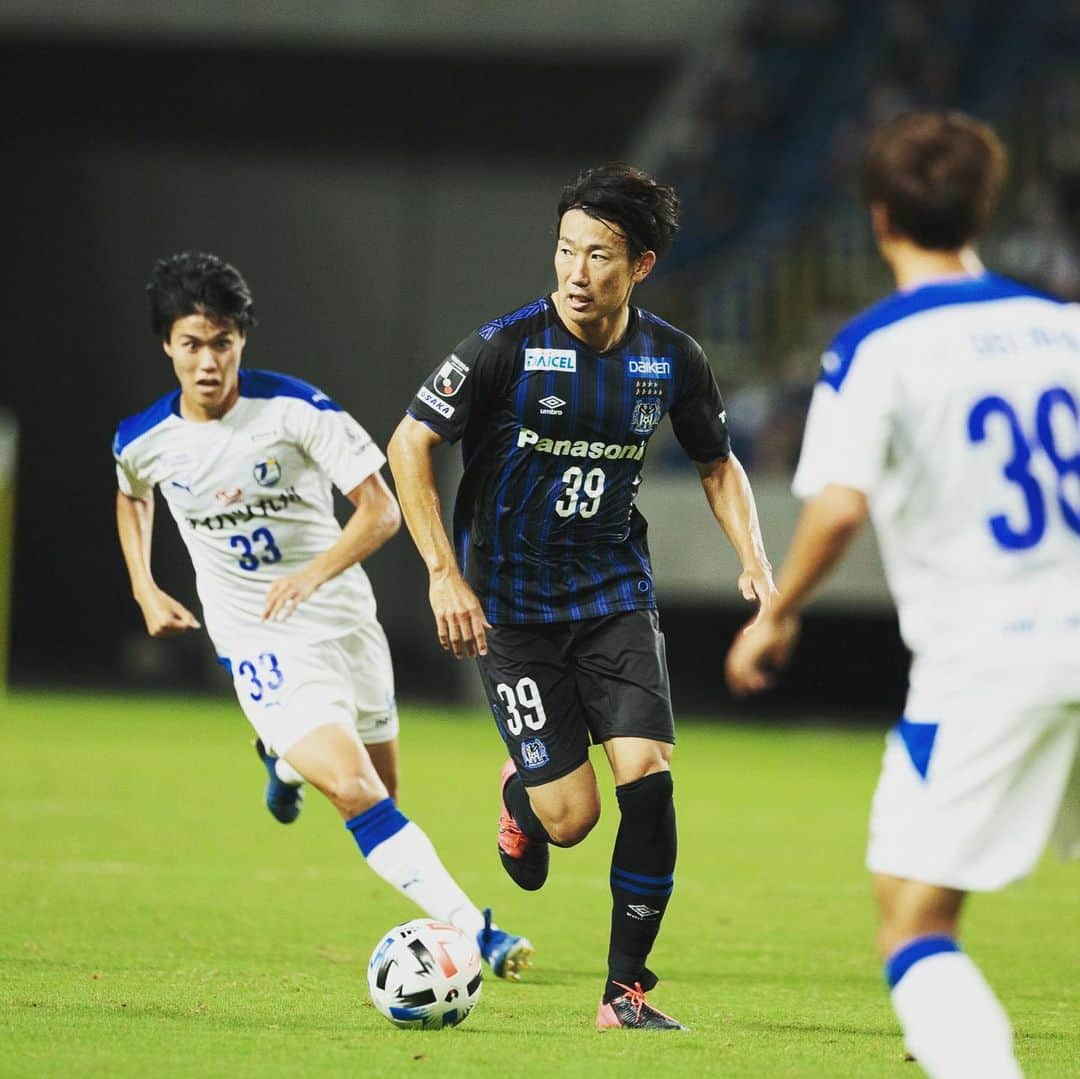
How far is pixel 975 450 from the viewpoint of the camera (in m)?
3.80

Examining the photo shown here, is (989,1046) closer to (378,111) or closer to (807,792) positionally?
(807,792)

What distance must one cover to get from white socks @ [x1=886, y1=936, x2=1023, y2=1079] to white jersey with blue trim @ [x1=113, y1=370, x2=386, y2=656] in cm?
323

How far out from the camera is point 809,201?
71.7 feet

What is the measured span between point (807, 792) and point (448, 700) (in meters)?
9.06

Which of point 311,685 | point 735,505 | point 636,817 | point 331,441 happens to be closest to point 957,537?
point 636,817

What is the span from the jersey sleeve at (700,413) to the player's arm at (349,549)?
986mm

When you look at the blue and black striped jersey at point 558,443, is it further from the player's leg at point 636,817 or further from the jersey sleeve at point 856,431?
the jersey sleeve at point 856,431

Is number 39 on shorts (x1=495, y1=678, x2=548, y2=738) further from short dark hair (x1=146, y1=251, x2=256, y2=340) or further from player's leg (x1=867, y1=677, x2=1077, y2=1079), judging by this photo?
player's leg (x1=867, y1=677, x2=1077, y2=1079)

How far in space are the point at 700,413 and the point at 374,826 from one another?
166 centimetres

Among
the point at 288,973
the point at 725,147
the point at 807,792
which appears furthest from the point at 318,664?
the point at 725,147

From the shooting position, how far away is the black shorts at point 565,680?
5.81m

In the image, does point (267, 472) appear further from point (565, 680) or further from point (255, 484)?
point (565, 680)

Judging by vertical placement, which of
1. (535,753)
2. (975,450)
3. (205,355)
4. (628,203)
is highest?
(628,203)

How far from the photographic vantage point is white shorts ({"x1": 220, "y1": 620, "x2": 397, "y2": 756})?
6.40 meters
